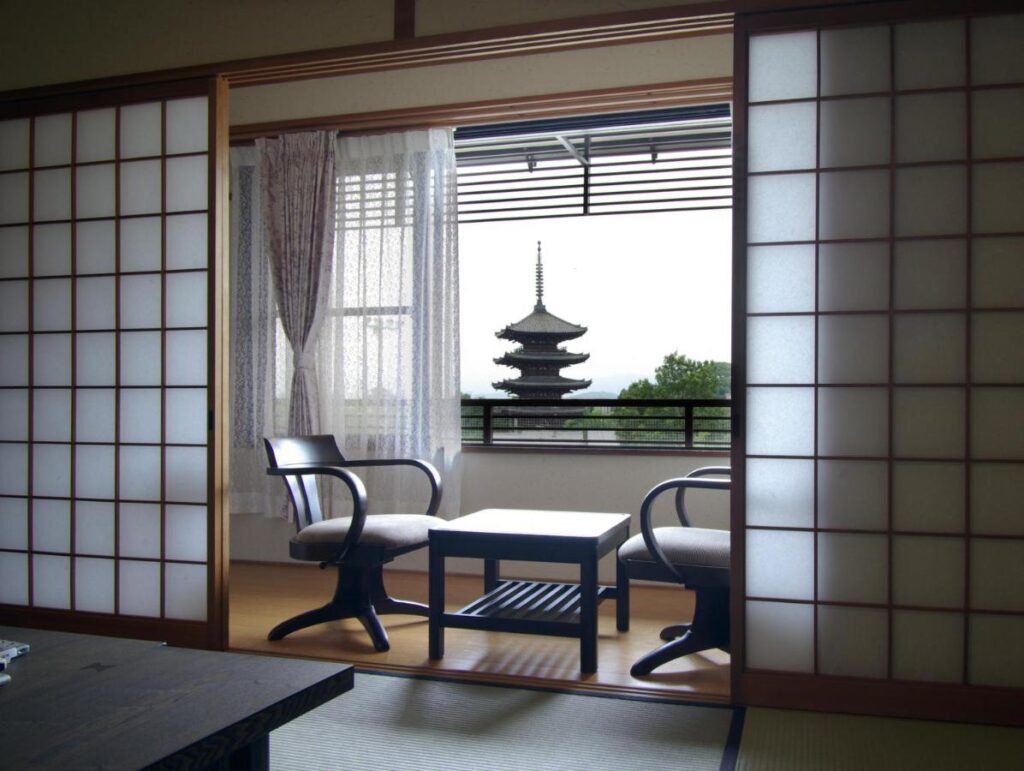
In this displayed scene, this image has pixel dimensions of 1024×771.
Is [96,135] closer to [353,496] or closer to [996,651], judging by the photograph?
[353,496]

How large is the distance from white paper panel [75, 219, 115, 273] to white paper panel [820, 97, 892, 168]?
259cm

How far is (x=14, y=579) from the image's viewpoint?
3.71m

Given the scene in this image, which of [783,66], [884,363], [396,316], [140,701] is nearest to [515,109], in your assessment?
[396,316]

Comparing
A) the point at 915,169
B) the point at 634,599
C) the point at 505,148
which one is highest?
the point at 505,148

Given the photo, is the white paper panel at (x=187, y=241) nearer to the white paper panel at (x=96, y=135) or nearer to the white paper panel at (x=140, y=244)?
the white paper panel at (x=140, y=244)

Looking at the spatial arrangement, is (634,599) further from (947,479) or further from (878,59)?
(878,59)

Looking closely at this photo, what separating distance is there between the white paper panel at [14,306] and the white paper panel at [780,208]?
279 cm

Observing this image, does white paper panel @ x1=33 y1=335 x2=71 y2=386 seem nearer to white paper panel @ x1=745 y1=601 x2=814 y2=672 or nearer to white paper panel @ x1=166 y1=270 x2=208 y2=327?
white paper panel @ x1=166 y1=270 x2=208 y2=327

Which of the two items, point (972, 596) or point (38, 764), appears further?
point (972, 596)

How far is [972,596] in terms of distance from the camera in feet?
8.74

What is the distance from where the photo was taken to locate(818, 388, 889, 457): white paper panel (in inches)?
108

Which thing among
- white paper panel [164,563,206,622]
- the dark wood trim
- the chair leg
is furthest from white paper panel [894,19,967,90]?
white paper panel [164,563,206,622]

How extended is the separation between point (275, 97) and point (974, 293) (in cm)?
366

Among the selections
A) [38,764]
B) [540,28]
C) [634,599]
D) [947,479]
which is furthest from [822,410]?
[38,764]
